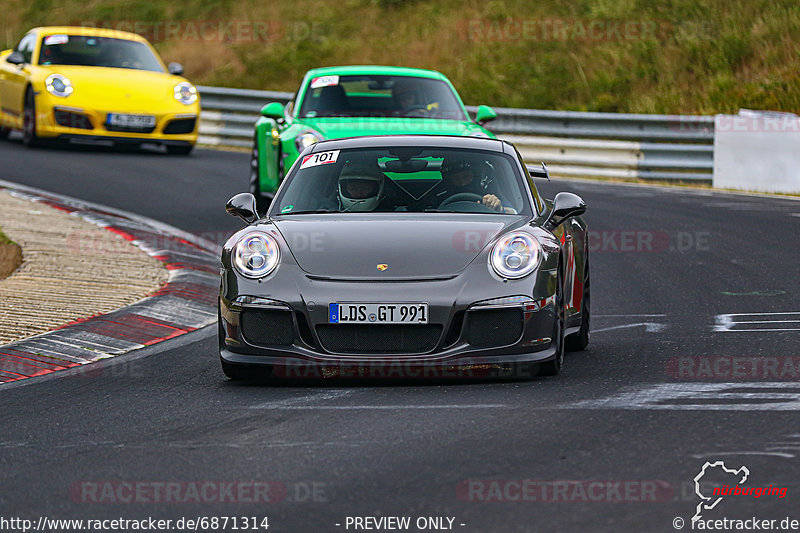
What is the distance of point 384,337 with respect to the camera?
691 cm

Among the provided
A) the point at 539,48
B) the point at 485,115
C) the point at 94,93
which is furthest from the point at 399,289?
the point at 539,48

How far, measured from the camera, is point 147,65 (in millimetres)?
20688

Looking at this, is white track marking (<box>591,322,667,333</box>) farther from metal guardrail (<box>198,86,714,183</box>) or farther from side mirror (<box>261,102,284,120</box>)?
metal guardrail (<box>198,86,714,183</box>)

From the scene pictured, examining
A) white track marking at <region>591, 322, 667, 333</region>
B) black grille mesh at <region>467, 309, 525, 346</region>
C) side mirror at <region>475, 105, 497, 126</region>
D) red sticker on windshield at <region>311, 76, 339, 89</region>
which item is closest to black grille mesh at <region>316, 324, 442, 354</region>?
black grille mesh at <region>467, 309, 525, 346</region>

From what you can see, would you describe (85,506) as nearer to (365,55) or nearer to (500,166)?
(500,166)

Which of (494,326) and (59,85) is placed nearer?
(494,326)

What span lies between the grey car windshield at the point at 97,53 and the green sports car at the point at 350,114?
623 centimetres

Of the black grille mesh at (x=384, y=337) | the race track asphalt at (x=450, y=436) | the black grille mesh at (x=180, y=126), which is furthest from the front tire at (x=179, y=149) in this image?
the black grille mesh at (x=384, y=337)

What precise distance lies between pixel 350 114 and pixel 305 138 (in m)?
0.85

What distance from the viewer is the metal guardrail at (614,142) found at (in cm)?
1941

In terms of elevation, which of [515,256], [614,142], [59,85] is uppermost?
[515,256]

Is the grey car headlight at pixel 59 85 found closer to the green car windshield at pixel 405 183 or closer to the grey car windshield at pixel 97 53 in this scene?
the grey car windshield at pixel 97 53

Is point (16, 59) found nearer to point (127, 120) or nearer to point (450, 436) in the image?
point (127, 120)

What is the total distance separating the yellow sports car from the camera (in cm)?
1931
